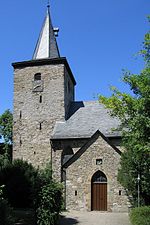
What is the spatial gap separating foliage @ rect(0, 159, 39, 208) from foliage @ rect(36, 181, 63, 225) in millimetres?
4342

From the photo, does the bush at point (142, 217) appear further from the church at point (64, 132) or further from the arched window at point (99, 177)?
the arched window at point (99, 177)

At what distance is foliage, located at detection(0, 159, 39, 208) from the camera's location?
67.6ft

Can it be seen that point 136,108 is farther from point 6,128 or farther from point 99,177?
point 6,128

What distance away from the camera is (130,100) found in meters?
15.9

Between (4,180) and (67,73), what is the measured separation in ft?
49.3

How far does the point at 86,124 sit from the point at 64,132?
7.42 feet

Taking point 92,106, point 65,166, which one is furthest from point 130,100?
point 92,106

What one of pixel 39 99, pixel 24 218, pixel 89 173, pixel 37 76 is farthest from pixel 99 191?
pixel 37 76

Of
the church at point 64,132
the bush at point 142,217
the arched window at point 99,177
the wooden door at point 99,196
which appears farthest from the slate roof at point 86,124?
the bush at point 142,217

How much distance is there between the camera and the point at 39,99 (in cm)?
3141

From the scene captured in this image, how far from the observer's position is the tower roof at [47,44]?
32.9m

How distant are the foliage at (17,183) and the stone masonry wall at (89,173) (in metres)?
3.70

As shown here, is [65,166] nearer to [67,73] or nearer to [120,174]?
[120,174]

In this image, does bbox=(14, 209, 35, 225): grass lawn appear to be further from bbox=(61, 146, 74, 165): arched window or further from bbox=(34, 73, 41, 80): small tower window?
bbox=(34, 73, 41, 80): small tower window
